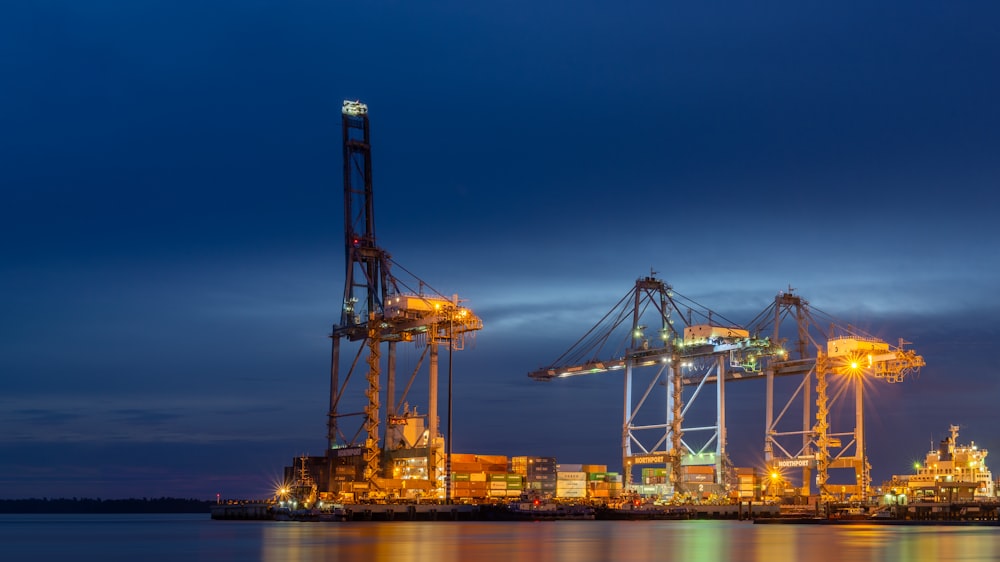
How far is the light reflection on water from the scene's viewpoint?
140 feet

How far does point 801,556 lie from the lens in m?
43.2

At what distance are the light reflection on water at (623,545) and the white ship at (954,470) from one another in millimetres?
26766

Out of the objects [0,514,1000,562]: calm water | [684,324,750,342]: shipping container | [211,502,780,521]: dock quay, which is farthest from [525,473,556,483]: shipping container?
[0,514,1000,562]: calm water

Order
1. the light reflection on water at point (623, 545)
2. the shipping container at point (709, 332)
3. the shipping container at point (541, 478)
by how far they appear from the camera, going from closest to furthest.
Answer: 1. the light reflection on water at point (623, 545)
2. the shipping container at point (709, 332)
3. the shipping container at point (541, 478)

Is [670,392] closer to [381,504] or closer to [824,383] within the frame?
[824,383]

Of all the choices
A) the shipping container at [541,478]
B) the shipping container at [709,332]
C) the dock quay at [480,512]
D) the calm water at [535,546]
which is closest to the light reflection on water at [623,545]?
the calm water at [535,546]

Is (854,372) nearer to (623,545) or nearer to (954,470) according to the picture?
(954,470)

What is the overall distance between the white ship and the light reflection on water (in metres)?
26.8

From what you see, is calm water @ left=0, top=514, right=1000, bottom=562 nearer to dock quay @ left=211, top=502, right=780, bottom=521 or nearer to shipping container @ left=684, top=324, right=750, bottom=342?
dock quay @ left=211, top=502, right=780, bottom=521

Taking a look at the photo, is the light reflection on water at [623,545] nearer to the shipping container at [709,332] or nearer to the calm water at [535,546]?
the calm water at [535,546]

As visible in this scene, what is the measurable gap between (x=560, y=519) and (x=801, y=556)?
153ft

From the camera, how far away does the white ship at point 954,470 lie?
3546 inches

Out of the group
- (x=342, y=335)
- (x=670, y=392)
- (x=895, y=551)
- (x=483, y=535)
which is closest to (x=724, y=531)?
(x=483, y=535)

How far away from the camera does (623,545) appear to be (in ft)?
166
